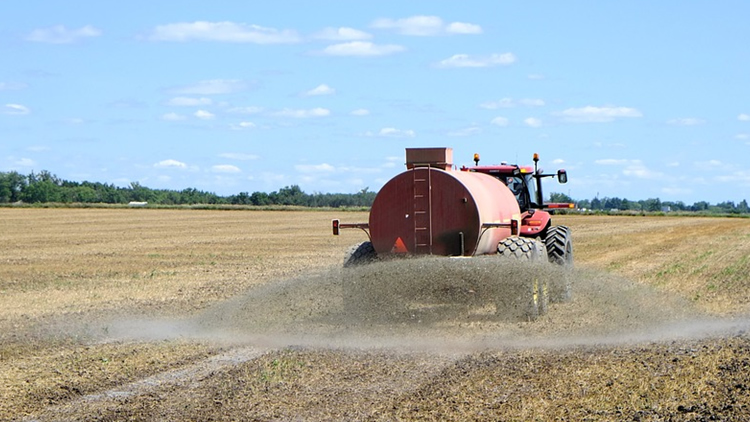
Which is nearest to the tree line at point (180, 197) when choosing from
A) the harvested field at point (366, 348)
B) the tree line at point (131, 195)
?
the tree line at point (131, 195)

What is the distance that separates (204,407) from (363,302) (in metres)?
4.79

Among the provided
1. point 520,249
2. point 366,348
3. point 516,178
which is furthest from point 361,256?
point 516,178

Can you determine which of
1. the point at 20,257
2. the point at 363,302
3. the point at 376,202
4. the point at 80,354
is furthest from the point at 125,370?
the point at 20,257

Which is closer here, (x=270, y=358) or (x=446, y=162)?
(x=270, y=358)

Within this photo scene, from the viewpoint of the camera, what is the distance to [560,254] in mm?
15633

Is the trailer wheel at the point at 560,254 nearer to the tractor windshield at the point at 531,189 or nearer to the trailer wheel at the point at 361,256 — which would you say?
the tractor windshield at the point at 531,189

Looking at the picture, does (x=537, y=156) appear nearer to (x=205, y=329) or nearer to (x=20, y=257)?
(x=205, y=329)

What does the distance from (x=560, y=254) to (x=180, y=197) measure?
90.0 metres

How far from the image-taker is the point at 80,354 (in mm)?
10719

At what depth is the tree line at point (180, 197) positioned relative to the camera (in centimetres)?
7981

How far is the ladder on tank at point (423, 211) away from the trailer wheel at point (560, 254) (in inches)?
83.4

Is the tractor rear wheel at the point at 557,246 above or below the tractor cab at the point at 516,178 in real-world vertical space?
below

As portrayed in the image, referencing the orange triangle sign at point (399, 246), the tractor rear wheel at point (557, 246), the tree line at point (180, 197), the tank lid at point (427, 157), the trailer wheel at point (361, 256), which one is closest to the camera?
the orange triangle sign at point (399, 246)

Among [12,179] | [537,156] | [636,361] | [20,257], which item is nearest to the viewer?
[636,361]
